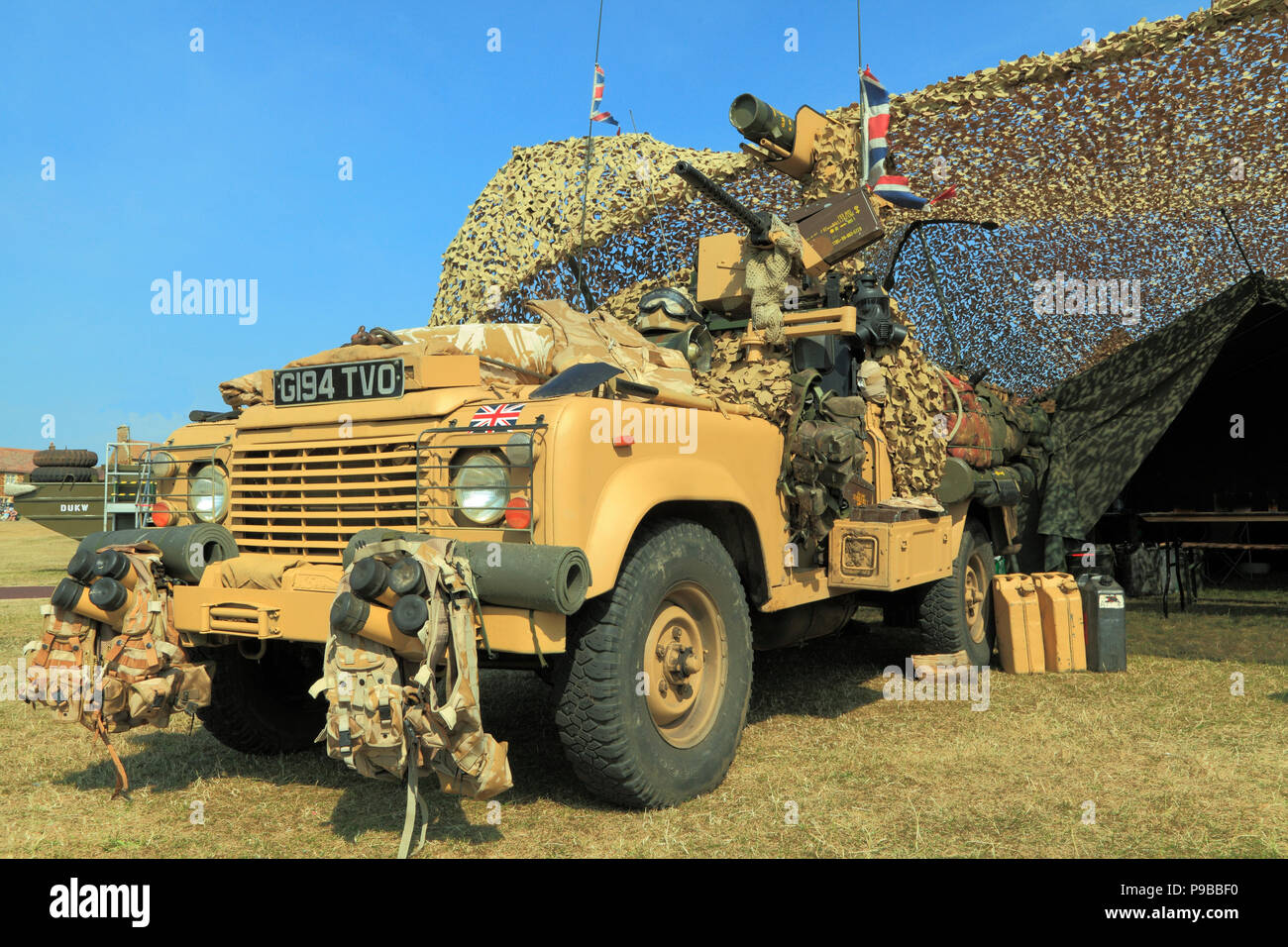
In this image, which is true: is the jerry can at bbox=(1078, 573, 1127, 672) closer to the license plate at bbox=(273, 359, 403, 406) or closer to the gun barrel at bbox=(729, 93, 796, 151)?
the gun barrel at bbox=(729, 93, 796, 151)

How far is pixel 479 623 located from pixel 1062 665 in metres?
5.29

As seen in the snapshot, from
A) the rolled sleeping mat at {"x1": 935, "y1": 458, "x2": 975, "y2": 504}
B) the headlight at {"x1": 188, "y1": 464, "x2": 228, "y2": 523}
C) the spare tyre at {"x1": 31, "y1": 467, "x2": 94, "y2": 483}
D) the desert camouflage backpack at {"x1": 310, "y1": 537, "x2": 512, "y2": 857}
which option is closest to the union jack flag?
the desert camouflage backpack at {"x1": 310, "y1": 537, "x2": 512, "y2": 857}

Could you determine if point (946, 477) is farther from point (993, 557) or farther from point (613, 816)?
point (613, 816)

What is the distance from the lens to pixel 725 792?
402 centimetres

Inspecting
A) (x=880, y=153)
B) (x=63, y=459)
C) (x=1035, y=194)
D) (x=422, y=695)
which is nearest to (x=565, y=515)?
(x=422, y=695)

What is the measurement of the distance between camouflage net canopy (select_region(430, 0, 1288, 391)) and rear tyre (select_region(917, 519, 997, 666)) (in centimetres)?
295

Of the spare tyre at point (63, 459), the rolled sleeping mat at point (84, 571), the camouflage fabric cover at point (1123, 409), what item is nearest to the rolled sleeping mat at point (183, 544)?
the rolled sleeping mat at point (84, 571)

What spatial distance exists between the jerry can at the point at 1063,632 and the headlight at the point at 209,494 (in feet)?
18.2

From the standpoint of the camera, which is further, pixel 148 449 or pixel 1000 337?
pixel 1000 337

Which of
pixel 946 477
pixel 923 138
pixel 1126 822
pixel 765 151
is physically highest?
pixel 923 138

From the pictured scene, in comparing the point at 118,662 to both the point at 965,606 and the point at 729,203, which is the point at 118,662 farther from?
the point at 965,606

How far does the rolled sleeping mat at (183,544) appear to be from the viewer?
384 centimetres

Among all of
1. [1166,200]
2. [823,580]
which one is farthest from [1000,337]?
[823,580]

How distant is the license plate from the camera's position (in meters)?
3.79
